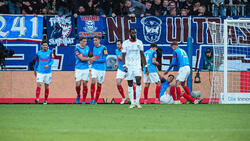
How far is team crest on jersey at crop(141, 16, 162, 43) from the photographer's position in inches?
691

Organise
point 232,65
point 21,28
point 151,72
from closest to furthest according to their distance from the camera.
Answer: point 151,72 → point 21,28 → point 232,65

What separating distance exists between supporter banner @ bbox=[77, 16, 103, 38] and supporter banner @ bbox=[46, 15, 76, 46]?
0.97 feet

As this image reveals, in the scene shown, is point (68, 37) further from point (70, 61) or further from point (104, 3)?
point (104, 3)

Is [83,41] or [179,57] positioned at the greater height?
[83,41]

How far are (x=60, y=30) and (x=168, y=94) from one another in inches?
188

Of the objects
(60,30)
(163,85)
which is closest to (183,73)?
(163,85)

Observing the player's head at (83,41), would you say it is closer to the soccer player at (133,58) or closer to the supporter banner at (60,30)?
the supporter banner at (60,30)

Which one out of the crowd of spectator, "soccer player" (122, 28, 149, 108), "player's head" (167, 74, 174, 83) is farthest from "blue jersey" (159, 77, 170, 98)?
"soccer player" (122, 28, 149, 108)

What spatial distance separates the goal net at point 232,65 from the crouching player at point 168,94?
1.01 metres

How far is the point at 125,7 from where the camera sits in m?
18.5

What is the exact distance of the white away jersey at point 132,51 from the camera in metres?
11.9

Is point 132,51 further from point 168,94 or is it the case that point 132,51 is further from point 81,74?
point 168,94

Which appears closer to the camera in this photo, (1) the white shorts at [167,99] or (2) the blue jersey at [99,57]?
(2) the blue jersey at [99,57]

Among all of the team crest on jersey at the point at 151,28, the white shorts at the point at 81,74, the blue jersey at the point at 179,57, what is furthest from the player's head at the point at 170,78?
the white shorts at the point at 81,74
